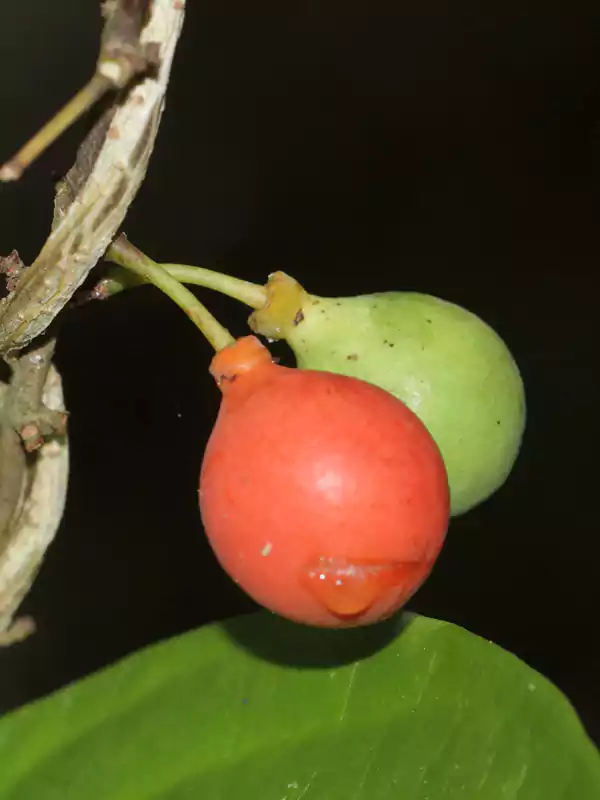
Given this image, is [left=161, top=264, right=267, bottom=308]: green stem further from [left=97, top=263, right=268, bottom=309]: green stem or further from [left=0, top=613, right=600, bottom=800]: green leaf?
[left=0, top=613, right=600, bottom=800]: green leaf

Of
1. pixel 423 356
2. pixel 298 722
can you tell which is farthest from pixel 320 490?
pixel 298 722

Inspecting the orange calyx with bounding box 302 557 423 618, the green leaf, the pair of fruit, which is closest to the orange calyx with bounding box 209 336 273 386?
the pair of fruit

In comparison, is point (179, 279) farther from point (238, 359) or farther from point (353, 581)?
point (353, 581)

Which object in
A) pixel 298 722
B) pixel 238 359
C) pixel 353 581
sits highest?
pixel 238 359

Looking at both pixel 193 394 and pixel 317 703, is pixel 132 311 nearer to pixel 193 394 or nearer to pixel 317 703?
pixel 193 394

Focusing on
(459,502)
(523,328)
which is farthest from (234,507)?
(523,328)

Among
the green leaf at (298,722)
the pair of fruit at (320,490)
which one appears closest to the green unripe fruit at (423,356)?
the pair of fruit at (320,490)
